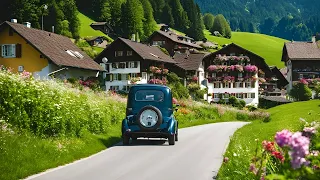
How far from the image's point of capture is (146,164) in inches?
539

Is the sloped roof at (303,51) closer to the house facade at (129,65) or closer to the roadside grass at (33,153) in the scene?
the house facade at (129,65)

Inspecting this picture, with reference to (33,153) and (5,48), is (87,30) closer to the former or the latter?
(5,48)

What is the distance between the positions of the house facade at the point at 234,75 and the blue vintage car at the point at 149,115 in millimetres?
67369

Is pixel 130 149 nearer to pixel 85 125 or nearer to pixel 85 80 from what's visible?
pixel 85 125

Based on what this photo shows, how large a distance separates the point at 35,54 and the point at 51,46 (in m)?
2.60

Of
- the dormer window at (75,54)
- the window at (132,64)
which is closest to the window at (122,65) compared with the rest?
the window at (132,64)

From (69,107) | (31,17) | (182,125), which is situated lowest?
(182,125)

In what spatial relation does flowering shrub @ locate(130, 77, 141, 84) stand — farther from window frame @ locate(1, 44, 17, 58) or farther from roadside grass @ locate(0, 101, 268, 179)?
roadside grass @ locate(0, 101, 268, 179)

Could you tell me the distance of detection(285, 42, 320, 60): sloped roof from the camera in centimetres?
9862

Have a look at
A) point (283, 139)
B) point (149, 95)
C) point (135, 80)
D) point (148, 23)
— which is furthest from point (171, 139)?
point (148, 23)

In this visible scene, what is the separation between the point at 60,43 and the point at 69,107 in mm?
39299

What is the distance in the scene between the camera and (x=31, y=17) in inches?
4685

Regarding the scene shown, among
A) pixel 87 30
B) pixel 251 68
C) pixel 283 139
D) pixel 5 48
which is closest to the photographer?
pixel 283 139

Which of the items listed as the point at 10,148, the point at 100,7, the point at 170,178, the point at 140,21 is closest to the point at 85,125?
the point at 10,148
